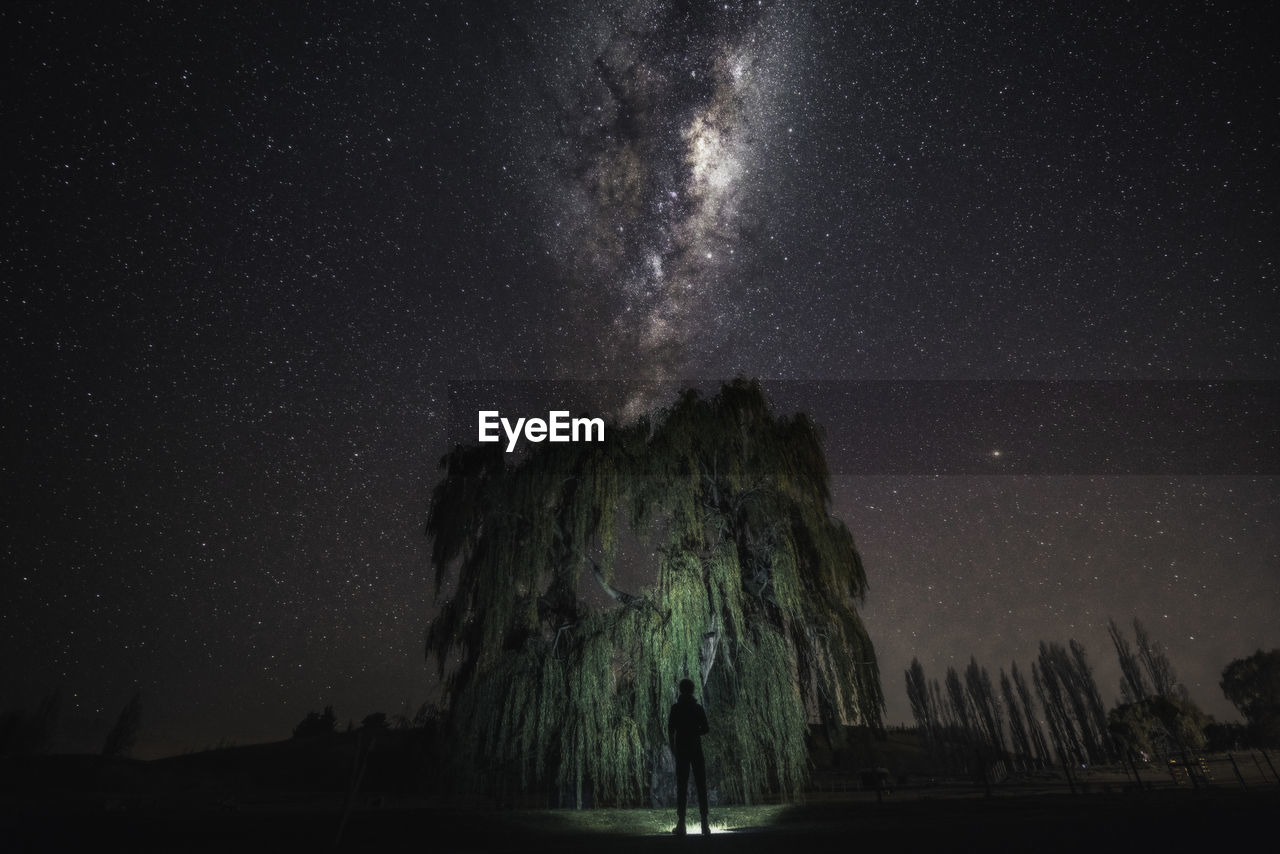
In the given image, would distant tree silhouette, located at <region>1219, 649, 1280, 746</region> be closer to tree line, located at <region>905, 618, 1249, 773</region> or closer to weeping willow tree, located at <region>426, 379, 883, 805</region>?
tree line, located at <region>905, 618, 1249, 773</region>

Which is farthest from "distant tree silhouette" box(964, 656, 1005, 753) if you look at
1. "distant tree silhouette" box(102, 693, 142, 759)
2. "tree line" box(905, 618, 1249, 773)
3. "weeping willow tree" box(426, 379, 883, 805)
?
"distant tree silhouette" box(102, 693, 142, 759)

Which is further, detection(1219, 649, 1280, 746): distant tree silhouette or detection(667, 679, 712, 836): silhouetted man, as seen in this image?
detection(1219, 649, 1280, 746): distant tree silhouette

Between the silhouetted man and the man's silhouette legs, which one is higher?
the silhouetted man

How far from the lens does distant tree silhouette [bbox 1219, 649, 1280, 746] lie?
54719 mm

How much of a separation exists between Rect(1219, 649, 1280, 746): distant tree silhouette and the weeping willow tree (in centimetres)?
7574

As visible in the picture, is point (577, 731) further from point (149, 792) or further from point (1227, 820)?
point (149, 792)

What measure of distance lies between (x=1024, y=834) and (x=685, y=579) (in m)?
7.20

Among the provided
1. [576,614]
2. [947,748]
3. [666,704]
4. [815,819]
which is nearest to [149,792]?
[576,614]

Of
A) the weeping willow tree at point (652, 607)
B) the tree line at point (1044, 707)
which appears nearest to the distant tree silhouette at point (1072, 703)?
the tree line at point (1044, 707)

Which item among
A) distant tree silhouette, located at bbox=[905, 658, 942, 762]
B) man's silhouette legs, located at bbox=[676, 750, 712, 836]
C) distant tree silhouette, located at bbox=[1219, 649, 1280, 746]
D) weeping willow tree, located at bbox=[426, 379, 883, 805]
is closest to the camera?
man's silhouette legs, located at bbox=[676, 750, 712, 836]

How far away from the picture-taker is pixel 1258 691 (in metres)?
57.7

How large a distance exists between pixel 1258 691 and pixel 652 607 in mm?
83705

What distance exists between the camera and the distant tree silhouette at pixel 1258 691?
5472 cm

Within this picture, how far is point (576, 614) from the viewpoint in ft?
44.0
